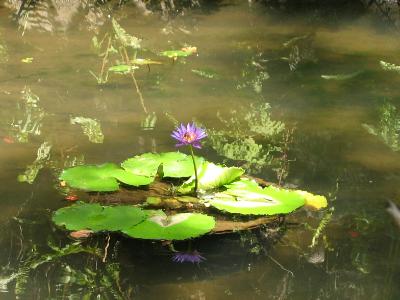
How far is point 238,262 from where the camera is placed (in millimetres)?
1565

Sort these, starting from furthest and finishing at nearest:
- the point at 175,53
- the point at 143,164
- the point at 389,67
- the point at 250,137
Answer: the point at 175,53
the point at 389,67
the point at 250,137
the point at 143,164

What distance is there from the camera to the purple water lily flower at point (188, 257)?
1554 mm

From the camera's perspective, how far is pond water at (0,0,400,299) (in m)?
1.50

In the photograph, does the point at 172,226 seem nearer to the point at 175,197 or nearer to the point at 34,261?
the point at 175,197

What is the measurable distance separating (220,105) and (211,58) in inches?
30.5

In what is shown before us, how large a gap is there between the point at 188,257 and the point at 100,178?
0.43 m

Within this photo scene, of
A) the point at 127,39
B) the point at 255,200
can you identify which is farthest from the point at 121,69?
the point at 255,200

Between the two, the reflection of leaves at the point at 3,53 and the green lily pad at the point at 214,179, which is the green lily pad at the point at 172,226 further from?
the reflection of leaves at the point at 3,53

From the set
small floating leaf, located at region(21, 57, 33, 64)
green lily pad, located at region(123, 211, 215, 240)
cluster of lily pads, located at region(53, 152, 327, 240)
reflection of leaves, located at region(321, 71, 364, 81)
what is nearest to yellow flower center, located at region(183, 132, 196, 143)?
cluster of lily pads, located at region(53, 152, 327, 240)

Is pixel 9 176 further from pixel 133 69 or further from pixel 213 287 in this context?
pixel 133 69

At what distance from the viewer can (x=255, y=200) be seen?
1.77 meters

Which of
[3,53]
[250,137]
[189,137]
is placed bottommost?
[3,53]

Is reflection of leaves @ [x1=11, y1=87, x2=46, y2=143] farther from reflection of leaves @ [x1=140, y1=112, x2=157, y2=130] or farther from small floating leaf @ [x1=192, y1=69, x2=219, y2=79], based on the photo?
small floating leaf @ [x1=192, y1=69, x2=219, y2=79]

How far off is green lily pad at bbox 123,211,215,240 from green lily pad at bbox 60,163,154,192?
0.62ft
